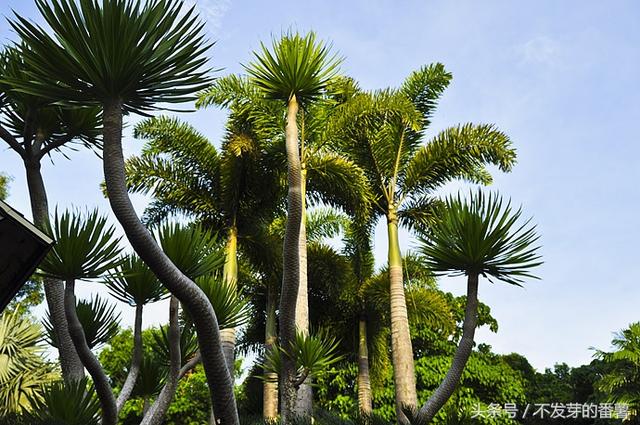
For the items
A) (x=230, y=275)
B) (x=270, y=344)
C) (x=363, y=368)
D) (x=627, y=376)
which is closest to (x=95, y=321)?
(x=230, y=275)

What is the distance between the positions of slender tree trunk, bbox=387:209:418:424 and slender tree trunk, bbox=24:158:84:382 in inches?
348

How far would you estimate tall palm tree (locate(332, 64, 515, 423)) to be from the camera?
15133mm

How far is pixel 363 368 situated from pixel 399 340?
6.49 meters

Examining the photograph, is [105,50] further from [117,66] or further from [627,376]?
[627,376]

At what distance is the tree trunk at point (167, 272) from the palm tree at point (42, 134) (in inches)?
54.9

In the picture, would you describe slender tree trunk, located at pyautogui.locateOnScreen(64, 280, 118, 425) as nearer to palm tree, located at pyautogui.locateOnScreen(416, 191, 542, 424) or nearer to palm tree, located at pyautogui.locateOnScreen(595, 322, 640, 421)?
palm tree, located at pyautogui.locateOnScreen(416, 191, 542, 424)

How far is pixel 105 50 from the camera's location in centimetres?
412

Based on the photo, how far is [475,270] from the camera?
5465 mm

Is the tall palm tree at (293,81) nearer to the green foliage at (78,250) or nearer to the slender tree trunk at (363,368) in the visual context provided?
the green foliage at (78,250)

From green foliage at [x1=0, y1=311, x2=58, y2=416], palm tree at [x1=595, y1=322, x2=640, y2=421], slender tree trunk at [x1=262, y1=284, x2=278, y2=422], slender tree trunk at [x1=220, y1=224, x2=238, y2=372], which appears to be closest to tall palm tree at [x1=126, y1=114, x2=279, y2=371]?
slender tree trunk at [x1=220, y1=224, x2=238, y2=372]

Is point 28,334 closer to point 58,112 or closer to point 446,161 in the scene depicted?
point 58,112

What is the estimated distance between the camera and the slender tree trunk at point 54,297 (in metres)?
5.41

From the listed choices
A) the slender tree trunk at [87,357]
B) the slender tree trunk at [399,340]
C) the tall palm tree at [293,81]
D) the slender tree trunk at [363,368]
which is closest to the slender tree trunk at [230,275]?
the slender tree trunk at [399,340]

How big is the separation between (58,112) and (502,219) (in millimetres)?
4459
